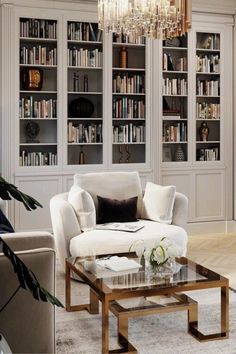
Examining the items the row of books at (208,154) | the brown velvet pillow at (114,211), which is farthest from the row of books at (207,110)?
the brown velvet pillow at (114,211)

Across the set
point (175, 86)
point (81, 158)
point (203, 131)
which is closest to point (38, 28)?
point (81, 158)

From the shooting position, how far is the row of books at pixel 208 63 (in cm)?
698

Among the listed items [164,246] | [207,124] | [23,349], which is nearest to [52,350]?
[23,349]

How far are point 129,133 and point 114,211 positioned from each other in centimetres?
190

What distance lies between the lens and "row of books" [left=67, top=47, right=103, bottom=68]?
21.0 feet

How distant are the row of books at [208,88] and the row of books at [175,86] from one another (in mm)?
201

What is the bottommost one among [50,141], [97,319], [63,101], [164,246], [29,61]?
[97,319]

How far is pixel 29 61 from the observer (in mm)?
6250

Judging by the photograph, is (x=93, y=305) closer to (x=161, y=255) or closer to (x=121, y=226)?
(x=161, y=255)

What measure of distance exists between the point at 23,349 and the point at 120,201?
266cm

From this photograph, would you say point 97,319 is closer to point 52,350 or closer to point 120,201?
point 52,350

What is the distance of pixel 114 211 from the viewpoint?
5.05 meters

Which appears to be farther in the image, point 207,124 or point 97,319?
point 207,124

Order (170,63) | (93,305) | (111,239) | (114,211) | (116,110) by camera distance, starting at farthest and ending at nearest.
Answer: (170,63)
(116,110)
(114,211)
(111,239)
(93,305)
